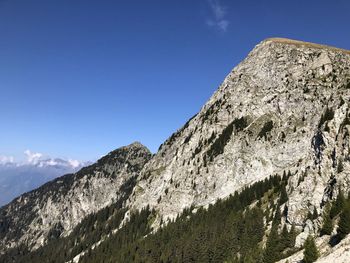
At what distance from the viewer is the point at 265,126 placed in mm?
161000

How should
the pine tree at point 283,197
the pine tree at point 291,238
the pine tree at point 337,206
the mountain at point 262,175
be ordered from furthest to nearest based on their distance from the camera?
the pine tree at point 283,197, the mountain at point 262,175, the pine tree at point 291,238, the pine tree at point 337,206

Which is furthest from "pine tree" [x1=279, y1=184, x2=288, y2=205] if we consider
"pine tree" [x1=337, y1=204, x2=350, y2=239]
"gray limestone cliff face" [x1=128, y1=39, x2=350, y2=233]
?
"pine tree" [x1=337, y1=204, x2=350, y2=239]

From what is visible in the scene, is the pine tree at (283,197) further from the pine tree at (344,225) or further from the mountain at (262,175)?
the pine tree at (344,225)

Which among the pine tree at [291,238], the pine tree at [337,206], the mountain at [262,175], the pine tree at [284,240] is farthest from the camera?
the mountain at [262,175]

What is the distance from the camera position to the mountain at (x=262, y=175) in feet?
314

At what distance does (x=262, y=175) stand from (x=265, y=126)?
24.7 meters

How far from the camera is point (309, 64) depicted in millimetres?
168500

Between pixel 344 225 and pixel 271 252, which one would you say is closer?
pixel 344 225

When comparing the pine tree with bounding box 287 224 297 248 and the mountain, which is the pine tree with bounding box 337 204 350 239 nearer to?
the mountain

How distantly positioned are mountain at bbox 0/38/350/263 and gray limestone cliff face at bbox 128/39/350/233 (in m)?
0.50

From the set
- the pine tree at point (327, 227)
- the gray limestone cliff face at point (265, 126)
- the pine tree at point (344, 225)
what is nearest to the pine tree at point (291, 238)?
the pine tree at point (327, 227)

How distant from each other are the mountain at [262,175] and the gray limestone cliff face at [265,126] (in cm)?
50

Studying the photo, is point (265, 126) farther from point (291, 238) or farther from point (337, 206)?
point (337, 206)

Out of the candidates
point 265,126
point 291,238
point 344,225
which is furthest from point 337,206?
point 265,126
